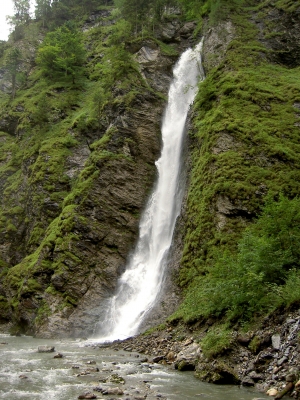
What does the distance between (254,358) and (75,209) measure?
20286 mm

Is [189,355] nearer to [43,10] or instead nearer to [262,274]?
[262,274]

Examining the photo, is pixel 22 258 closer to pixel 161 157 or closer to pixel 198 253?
pixel 161 157

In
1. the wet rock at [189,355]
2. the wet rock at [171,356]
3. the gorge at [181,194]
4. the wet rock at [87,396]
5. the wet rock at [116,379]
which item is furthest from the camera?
the wet rock at [171,356]

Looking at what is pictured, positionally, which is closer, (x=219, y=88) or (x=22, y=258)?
(x=219, y=88)

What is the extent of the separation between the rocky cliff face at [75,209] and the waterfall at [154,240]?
794mm

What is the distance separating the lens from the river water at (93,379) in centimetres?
934

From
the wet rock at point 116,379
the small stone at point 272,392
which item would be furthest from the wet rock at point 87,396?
the small stone at point 272,392

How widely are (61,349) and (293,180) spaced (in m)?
14.8

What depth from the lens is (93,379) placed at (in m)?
11.0

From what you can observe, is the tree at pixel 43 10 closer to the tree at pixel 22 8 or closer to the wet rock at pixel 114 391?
the tree at pixel 22 8

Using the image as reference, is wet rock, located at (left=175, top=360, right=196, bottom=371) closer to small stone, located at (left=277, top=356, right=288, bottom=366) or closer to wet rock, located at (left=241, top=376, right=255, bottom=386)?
wet rock, located at (left=241, top=376, right=255, bottom=386)

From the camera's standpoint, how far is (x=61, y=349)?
57.9 feet

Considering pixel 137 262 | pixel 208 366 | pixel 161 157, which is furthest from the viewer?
pixel 161 157

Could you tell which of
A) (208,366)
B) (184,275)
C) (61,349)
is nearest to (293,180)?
(184,275)
